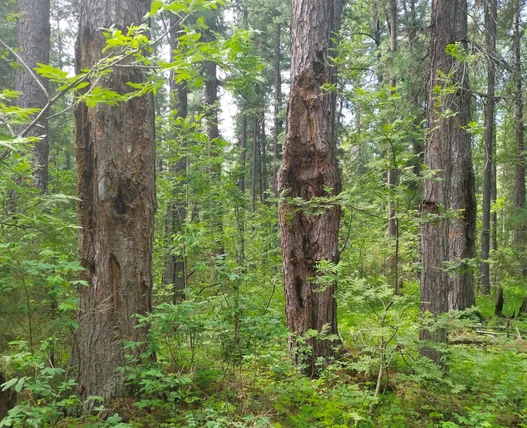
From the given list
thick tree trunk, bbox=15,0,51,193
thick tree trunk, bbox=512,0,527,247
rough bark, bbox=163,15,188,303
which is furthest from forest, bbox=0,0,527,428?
thick tree trunk, bbox=512,0,527,247

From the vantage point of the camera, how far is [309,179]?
4.62 m

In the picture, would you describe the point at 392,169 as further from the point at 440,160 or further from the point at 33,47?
the point at 33,47

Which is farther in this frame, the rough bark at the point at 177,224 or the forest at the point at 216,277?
the rough bark at the point at 177,224

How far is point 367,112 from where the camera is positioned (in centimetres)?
401

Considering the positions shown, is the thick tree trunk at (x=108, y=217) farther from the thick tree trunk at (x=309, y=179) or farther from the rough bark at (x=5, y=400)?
the thick tree trunk at (x=309, y=179)

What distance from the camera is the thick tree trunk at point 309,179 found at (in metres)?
4.58

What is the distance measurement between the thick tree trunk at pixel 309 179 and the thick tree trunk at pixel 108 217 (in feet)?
5.95

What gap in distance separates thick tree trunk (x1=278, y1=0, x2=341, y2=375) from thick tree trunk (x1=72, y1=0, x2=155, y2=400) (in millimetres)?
1812

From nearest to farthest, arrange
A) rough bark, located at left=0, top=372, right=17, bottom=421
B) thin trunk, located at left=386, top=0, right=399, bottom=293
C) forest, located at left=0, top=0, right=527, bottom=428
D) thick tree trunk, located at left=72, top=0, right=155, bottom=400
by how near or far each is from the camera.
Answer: forest, located at left=0, top=0, right=527, bottom=428 < rough bark, located at left=0, top=372, right=17, bottom=421 < thick tree trunk, located at left=72, top=0, right=155, bottom=400 < thin trunk, located at left=386, top=0, right=399, bottom=293

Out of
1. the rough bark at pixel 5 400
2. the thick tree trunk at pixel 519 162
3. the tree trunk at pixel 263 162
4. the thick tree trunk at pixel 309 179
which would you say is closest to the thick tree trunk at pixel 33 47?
the rough bark at pixel 5 400

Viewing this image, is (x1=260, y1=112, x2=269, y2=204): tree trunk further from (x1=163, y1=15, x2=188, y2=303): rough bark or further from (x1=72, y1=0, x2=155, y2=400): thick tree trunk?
(x1=72, y1=0, x2=155, y2=400): thick tree trunk

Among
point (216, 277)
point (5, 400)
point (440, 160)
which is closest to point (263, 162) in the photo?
point (440, 160)

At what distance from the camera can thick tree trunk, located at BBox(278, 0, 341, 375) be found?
458cm

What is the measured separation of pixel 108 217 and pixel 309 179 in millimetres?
2309
